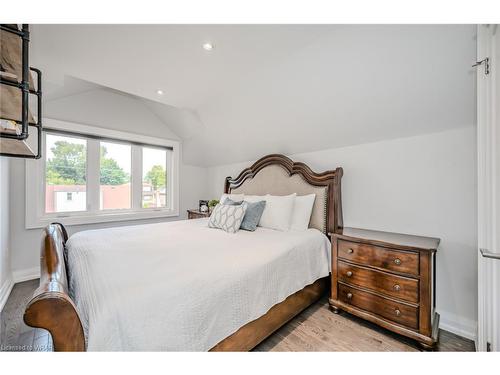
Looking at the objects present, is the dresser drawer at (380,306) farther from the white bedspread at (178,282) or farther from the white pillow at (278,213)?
the white pillow at (278,213)

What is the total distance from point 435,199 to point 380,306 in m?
1.03

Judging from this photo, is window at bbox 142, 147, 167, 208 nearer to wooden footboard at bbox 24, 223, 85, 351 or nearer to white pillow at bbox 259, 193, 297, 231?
white pillow at bbox 259, 193, 297, 231

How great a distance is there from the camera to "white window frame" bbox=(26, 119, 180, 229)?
273 cm

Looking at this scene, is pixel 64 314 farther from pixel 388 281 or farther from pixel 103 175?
pixel 103 175

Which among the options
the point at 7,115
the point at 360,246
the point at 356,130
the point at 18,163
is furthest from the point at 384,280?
the point at 18,163

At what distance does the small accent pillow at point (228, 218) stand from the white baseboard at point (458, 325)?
194 centimetres

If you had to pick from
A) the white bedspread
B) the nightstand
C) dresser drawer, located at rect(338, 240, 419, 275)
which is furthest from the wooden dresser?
the nightstand

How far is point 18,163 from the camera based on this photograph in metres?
2.65

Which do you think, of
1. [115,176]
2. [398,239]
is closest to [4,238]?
[115,176]

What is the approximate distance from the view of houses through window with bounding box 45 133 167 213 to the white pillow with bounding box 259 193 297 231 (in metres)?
2.46

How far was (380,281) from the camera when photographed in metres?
1.70

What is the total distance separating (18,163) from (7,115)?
2671 millimetres
